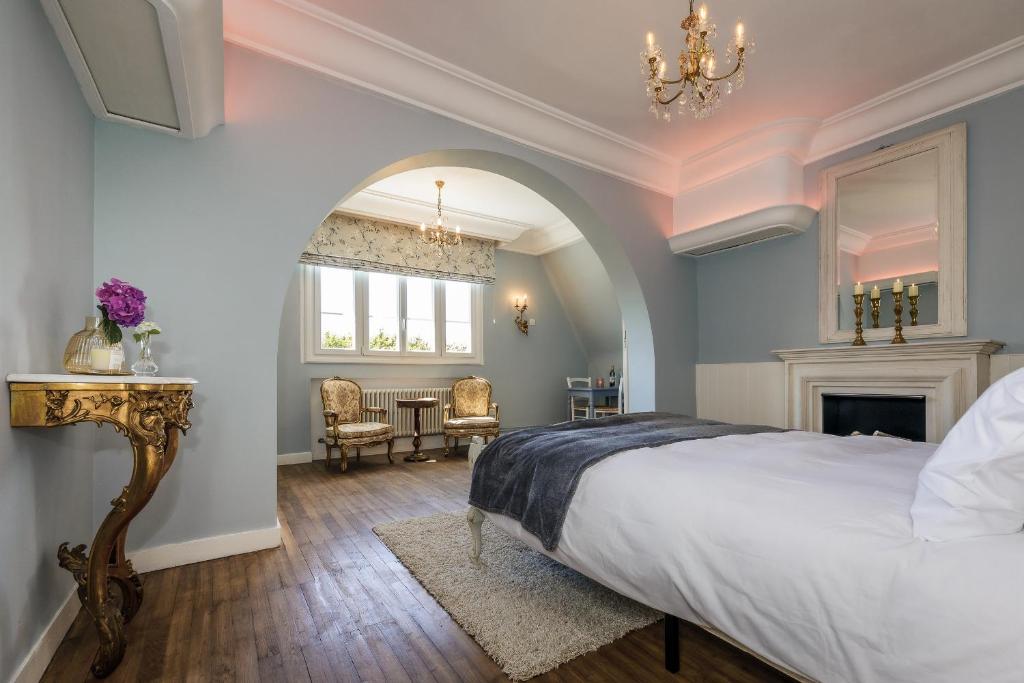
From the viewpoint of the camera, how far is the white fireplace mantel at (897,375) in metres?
3.03

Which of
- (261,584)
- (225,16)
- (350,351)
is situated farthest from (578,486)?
(350,351)

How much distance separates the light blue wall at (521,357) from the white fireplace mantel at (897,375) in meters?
3.67

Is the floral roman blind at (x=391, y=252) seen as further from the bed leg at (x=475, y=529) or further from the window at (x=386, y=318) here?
the bed leg at (x=475, y=529)

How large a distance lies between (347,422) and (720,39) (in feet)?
15.4

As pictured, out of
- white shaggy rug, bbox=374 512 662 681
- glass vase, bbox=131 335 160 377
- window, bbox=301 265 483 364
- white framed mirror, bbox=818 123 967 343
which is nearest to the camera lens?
white shaggy rug, bbox=374 512 662 681

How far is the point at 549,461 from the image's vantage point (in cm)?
196

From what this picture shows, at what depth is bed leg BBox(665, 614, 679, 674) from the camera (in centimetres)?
161

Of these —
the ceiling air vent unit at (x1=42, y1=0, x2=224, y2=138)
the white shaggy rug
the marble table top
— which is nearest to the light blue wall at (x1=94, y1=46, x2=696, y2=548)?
the ceiling air vent unit at (x1=42, y1=0, x2=224, y2=138)

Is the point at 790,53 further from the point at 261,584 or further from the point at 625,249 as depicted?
the point at 261,584

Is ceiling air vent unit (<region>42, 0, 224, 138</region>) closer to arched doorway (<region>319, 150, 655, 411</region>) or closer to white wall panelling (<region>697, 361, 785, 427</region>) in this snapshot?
arched doorway (<region>319, 150, 655, 411</region>)

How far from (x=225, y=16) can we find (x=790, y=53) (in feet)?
10.6

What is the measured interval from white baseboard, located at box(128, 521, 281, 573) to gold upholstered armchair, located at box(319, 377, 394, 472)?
2126 mm

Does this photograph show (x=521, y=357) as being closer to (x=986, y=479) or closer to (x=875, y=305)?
(x=875, y=305)

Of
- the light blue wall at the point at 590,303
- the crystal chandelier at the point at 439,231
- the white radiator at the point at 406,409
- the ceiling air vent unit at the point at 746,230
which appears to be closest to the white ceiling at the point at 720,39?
the ceiling air vent unit at the point at 746,230
